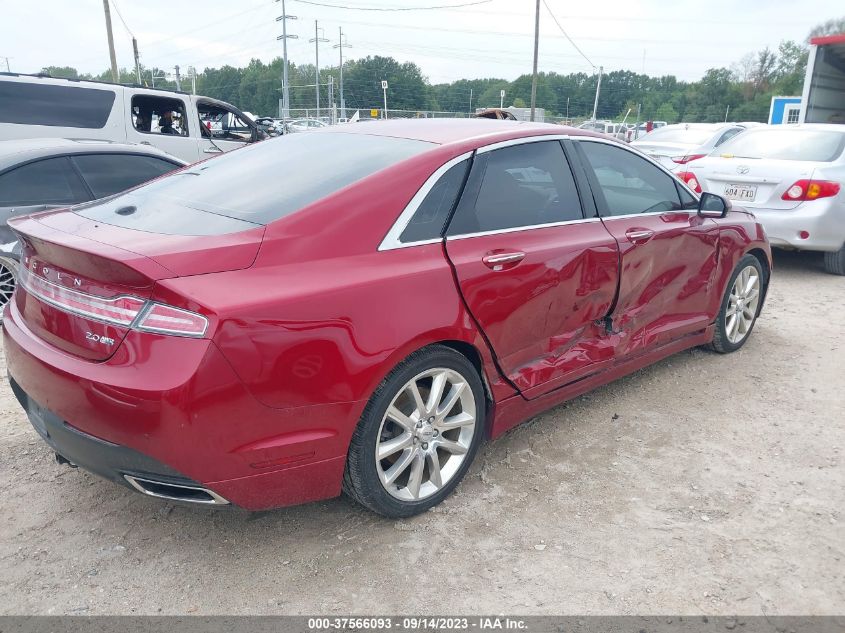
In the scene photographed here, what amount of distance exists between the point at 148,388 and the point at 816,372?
425 centimetres

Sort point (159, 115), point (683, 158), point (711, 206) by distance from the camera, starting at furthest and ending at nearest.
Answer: point (683, 158) → point (159, 115) → point (711, 206)

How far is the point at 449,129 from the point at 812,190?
5093 millimetres

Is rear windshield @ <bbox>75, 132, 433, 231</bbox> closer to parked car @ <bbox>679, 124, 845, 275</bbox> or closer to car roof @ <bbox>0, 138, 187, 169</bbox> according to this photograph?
car roof @ <bbox>0, 138, 187, 169</bbox>

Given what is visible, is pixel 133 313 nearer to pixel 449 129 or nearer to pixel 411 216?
pixel 411 216

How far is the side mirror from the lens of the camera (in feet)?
13.6

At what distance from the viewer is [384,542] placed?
268cm

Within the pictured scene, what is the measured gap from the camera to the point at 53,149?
534cm

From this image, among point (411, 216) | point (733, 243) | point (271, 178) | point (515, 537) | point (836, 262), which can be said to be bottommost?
point (515, 537)

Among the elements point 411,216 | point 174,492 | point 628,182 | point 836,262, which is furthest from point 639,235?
point 836,262

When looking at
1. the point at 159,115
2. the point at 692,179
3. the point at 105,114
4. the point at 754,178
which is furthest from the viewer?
the point at 159,115

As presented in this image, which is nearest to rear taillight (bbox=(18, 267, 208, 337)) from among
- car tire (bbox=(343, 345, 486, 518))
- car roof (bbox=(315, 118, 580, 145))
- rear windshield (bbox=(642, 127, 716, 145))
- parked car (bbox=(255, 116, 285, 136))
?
car tire (bbox=(343, 345, 486, 518))

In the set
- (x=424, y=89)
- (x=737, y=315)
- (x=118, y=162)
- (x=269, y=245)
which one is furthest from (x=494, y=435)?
(x=424, y=89)

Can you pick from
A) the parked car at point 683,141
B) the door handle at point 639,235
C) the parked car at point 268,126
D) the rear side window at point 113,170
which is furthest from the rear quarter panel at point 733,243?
the parked car at point 268,126

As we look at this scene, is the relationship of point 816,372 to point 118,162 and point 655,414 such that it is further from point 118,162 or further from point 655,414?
point 118,162
